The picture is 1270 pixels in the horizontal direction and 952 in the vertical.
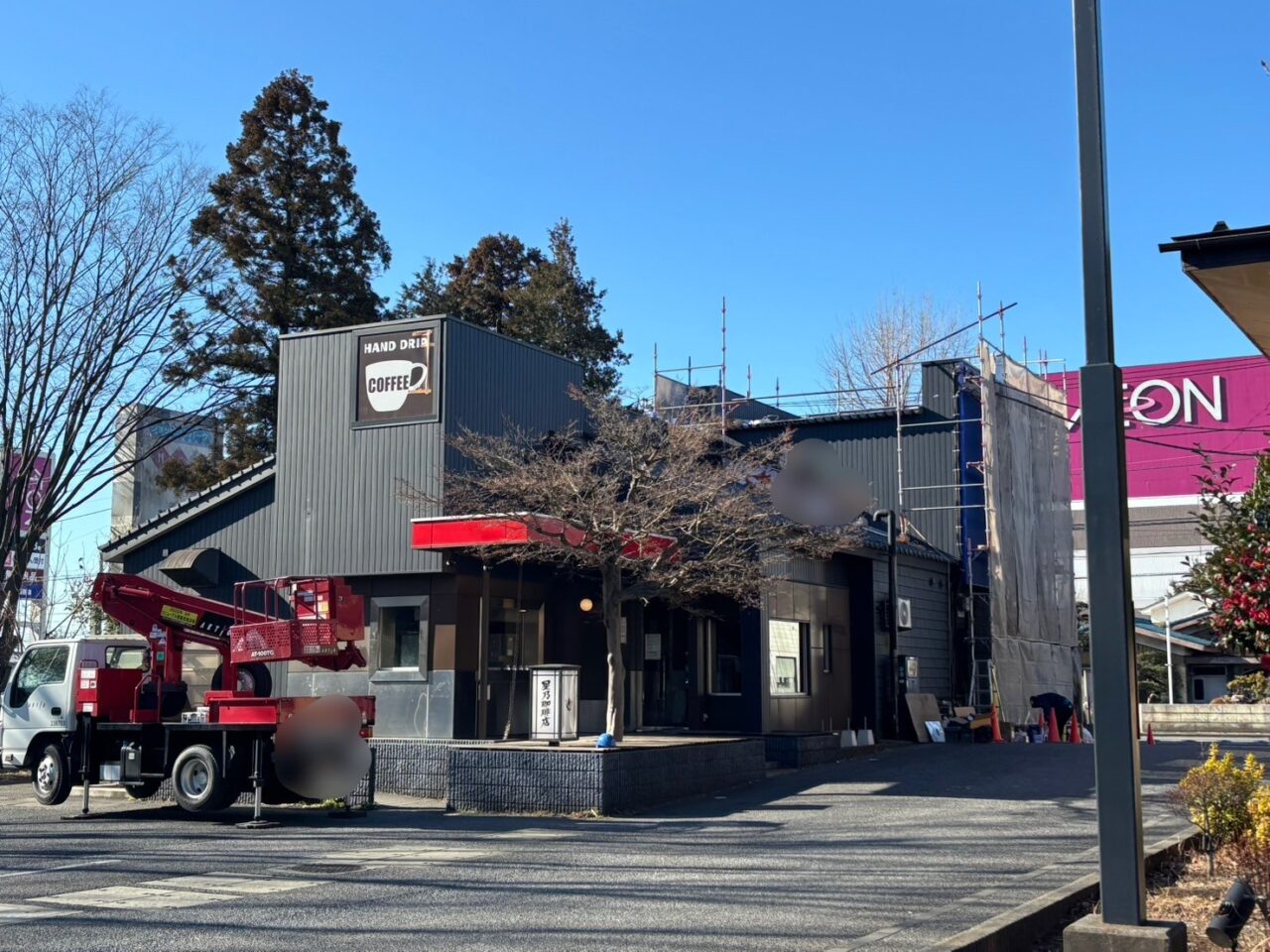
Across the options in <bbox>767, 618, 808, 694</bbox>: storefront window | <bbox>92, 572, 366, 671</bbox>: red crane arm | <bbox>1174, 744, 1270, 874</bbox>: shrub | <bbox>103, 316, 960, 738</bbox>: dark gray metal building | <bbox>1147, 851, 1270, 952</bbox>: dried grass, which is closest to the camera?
<bbox>1147, 851, 1270, 952</bbox>: dried grass

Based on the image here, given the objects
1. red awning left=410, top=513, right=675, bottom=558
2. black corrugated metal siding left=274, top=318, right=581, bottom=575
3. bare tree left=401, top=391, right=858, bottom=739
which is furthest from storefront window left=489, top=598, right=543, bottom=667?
red awning left=410, top=513, right=675, bottom=558

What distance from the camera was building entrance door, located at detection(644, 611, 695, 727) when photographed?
2402 cm

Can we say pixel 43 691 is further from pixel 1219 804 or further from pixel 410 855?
pixel 1219 804

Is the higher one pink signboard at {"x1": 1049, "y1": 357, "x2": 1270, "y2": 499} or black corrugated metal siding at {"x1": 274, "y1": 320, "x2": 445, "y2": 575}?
pink signboard at {"x1": 1049, "y1": 357, "x2": 1270, "y2": 499}

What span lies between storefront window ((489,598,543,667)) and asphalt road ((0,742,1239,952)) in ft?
14.3

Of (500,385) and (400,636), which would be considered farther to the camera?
(500,385)

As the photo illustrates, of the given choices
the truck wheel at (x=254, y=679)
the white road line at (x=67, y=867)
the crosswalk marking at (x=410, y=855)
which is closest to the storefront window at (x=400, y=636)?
the truck wheel at (x=254, y=679)

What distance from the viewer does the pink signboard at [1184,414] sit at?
1930 inches

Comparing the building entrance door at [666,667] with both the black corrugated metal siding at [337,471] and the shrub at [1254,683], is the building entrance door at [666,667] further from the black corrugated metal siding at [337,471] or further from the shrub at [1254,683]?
the shrub at [1254,683]

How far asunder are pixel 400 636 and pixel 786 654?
23.3ft

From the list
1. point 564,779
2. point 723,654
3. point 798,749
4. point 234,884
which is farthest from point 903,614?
point 234,884

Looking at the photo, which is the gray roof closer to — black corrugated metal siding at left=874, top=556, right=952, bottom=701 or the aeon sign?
black corrugated metal siding at left=874, top=556, right=952, bottom=701

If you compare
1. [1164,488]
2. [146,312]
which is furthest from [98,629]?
[1164,488]

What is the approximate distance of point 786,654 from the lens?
2372 cm
